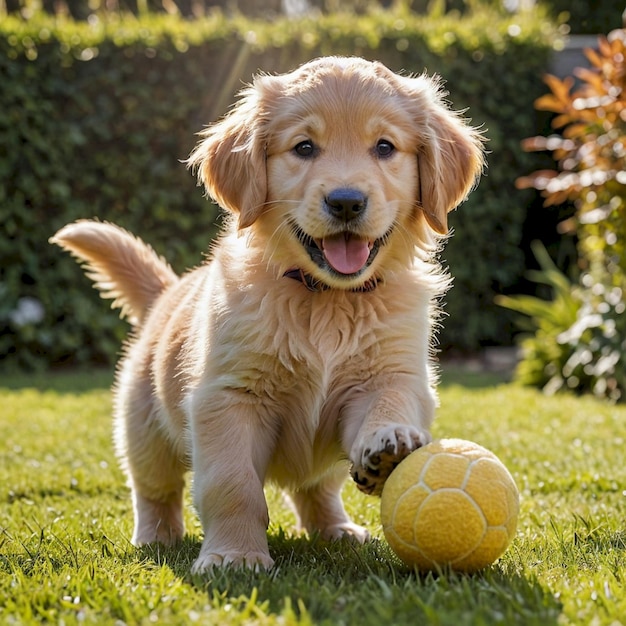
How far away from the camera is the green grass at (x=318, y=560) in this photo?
7.06 feet

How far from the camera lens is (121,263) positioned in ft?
13.5

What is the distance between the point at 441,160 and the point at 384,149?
240 millimetres

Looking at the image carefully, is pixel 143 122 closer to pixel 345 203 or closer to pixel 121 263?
pixel 121 263

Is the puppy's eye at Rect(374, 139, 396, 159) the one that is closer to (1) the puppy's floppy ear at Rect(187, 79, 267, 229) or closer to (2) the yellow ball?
(1) the puppy's floppy ear at Rect(187, 79, 267, 229)

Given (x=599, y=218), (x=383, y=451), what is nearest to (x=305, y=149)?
(x=383, y=451)

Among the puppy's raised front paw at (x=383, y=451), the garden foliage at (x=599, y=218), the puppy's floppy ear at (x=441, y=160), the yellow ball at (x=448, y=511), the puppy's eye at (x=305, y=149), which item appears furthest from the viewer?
the garden foliage at (x=599, y=218)

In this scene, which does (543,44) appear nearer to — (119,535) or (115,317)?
(115,317)

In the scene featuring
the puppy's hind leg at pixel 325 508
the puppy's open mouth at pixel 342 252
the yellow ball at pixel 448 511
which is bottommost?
the puppy's hind leg at pixel 325 508

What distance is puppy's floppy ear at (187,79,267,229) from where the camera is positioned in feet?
10.3

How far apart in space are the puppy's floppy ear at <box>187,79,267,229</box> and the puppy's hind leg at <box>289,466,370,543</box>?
3.43ft

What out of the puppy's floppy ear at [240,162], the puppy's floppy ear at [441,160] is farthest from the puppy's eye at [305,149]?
the puppy's floppy ear at [441,160]

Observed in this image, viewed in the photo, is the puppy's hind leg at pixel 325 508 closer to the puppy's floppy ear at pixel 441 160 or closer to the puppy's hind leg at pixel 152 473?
the puppy's hind leg at pixel 152 473

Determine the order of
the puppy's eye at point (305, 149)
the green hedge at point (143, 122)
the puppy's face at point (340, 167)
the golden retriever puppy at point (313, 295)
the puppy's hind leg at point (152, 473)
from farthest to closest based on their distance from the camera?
the green hedge at point (143, 122)
the puppy's hind leg at point (152, 473)
the puppy's eye at point (305, 149)
the puppy's face at point (340, 167)
the golden retriever puppy at point (313, 295)

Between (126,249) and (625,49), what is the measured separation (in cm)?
379
